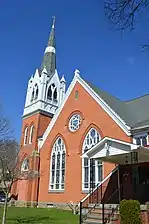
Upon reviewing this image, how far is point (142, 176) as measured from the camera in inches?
718

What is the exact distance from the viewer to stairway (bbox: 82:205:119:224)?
12.4 meters

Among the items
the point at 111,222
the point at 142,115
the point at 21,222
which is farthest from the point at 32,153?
the point at 111,222

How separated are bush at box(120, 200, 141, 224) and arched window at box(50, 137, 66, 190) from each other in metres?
15.9

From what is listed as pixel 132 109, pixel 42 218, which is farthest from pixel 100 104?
pixel 42 218

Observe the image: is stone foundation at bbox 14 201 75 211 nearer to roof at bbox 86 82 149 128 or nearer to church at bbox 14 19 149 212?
church at bbox 14 19 149 212

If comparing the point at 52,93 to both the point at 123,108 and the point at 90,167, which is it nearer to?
the point at 123,108

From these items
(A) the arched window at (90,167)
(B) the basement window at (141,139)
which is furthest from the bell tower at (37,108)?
(B) the basement window at (141,139)

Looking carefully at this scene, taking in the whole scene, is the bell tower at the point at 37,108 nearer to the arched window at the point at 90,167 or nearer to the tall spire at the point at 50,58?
the tall spire at the point at 50,58

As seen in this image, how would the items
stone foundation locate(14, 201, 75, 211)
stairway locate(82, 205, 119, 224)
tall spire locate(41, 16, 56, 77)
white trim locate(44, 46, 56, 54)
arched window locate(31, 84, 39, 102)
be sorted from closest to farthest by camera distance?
1. stairway locate(82, 205, 119, 224)
2. stone foundation locate(14, 201, 75, 211)
3. arched window locate(31, 84, 39, 102)
4. tall spire locate(41, 16, 56, 77)
5. white trim locate(44, 46, 56, 54)

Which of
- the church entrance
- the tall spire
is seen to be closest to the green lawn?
the church entrance

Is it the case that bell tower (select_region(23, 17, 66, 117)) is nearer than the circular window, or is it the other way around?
the circular window

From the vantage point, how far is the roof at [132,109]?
2282cm

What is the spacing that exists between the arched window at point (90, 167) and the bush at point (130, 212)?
11.7 m

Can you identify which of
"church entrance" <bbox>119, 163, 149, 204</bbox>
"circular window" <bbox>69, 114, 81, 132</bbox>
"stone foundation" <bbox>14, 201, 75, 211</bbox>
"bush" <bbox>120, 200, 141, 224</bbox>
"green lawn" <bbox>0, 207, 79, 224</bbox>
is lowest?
"stone foundation" <bbox>14, 201, 75, 211</bbox>
